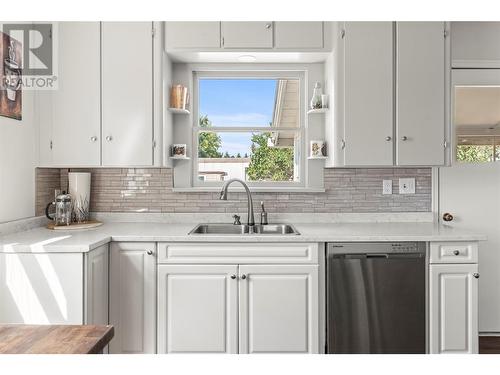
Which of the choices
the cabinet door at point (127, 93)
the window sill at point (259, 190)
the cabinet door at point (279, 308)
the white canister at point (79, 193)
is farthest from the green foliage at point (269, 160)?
the white canister at point (79, 193)

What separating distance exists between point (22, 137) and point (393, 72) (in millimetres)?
2445

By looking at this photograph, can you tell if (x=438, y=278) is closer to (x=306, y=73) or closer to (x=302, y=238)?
(x=302, y=238)

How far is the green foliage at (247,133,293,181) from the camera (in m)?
3.07

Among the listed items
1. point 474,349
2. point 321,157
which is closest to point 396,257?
point 474,349

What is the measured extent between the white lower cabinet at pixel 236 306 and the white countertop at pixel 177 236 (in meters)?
0.06

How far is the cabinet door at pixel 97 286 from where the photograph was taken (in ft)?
6.77

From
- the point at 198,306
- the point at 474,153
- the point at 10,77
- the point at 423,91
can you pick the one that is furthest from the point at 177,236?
the point at 474,153

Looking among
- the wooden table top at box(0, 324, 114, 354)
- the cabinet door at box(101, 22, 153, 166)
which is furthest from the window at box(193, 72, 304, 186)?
the wooden table top at box(0, 324, 114, 354)

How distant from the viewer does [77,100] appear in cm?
264

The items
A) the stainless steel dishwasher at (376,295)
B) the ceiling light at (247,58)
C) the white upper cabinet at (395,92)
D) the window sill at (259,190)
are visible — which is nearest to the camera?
the stainless steel dishwasher at (376,295)

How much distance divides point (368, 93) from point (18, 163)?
90.4 inches

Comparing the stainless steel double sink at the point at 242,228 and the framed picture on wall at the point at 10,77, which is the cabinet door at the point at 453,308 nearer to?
the stainless steel double sink at the point at 242,228

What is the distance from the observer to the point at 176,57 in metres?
2.82

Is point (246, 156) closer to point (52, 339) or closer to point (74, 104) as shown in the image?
point (74, 104)
